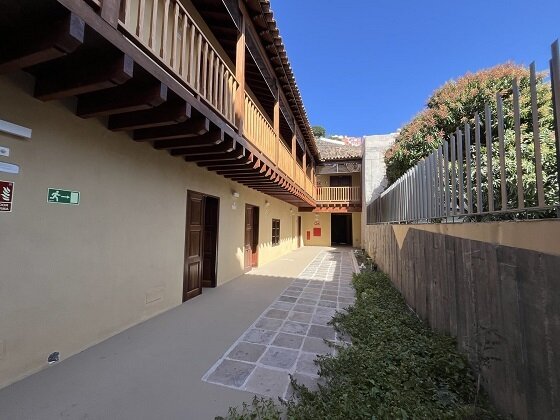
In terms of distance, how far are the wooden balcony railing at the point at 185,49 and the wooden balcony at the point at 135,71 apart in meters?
0.01

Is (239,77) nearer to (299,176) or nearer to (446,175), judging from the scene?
(446,175)

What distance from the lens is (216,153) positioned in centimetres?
462

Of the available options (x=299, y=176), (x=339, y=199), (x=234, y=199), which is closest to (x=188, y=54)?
(x=234, y=199)

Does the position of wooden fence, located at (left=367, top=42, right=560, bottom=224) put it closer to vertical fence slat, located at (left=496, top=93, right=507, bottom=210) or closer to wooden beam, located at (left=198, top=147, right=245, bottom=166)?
vertical fence slat, located at (left=496, top=93, right=507, bottom=210)

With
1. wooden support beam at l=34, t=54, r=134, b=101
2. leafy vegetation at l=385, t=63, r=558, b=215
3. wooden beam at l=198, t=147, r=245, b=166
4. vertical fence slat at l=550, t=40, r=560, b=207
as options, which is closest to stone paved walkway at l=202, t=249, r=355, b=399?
vertical fence slat at l=550, t=40, r=560, b=207

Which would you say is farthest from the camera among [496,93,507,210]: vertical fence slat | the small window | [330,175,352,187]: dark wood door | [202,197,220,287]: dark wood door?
[330,175,352,187]: dark wood door

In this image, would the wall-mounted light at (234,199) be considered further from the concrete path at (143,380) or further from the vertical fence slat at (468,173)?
the vertical fence slat at (468,173)

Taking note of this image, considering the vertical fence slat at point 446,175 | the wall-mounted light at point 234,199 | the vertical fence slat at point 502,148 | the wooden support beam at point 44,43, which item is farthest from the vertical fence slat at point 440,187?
the wall-mounted light at point 234,199

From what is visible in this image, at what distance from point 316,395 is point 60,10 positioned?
3.43 m

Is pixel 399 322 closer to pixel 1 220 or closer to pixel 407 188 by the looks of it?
pixel 407 188

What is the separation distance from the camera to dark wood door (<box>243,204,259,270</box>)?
8751 millimetres

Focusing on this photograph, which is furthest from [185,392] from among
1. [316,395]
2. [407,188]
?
[407,188]

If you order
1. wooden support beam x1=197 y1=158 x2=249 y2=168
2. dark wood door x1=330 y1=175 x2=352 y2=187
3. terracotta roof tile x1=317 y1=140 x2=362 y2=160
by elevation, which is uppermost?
terracotta roof tile x1=317 y1=140 x2=362 y2=160

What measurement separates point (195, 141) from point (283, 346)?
3.14m
